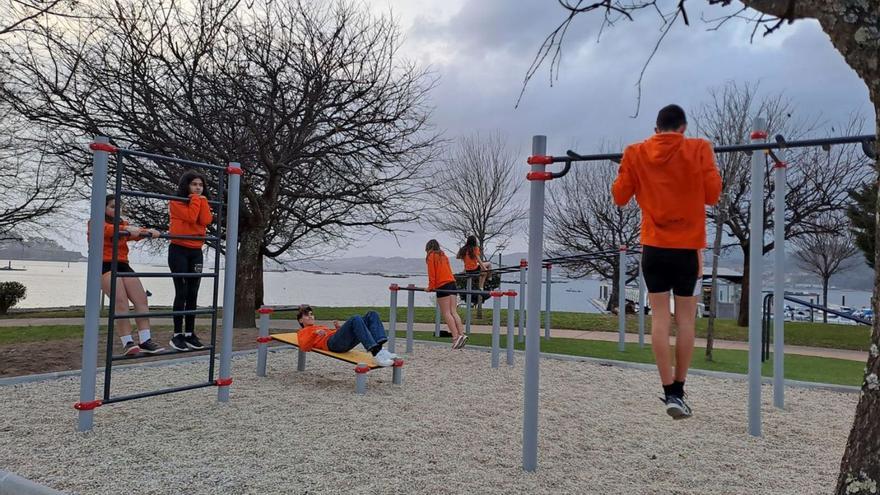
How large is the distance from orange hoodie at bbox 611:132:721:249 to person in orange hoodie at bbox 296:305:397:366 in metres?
2.98

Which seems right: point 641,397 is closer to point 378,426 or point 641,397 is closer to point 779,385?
point 779,385

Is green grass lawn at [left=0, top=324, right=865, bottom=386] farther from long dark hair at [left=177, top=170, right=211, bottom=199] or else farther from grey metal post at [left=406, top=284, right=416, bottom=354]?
long dark hair at [left=177, top=170, right=211, bottom=199]

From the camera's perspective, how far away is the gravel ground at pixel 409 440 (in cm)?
294

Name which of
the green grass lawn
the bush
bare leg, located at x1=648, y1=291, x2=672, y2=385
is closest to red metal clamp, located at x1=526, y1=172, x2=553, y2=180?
bare leg, located at x1=648, y1=291, x2=672, y2=385

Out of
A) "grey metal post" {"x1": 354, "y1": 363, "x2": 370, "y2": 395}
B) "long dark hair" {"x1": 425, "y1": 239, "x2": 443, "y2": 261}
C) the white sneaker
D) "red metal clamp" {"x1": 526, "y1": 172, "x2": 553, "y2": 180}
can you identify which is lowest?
"grey metal post" {"x1": 354, "y1": 363, "x2": 370, "y2": 395}

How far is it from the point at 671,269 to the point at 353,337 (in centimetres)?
A: 320

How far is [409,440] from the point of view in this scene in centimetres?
367

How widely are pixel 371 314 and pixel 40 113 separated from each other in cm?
688

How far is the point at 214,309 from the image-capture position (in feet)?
15.4

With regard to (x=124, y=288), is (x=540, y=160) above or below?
above

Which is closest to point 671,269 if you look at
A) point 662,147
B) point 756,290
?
point 662,147

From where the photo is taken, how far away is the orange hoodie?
282 cm

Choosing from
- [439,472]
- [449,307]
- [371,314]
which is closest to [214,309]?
[371,314]

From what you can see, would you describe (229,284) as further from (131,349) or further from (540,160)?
(540,160)
